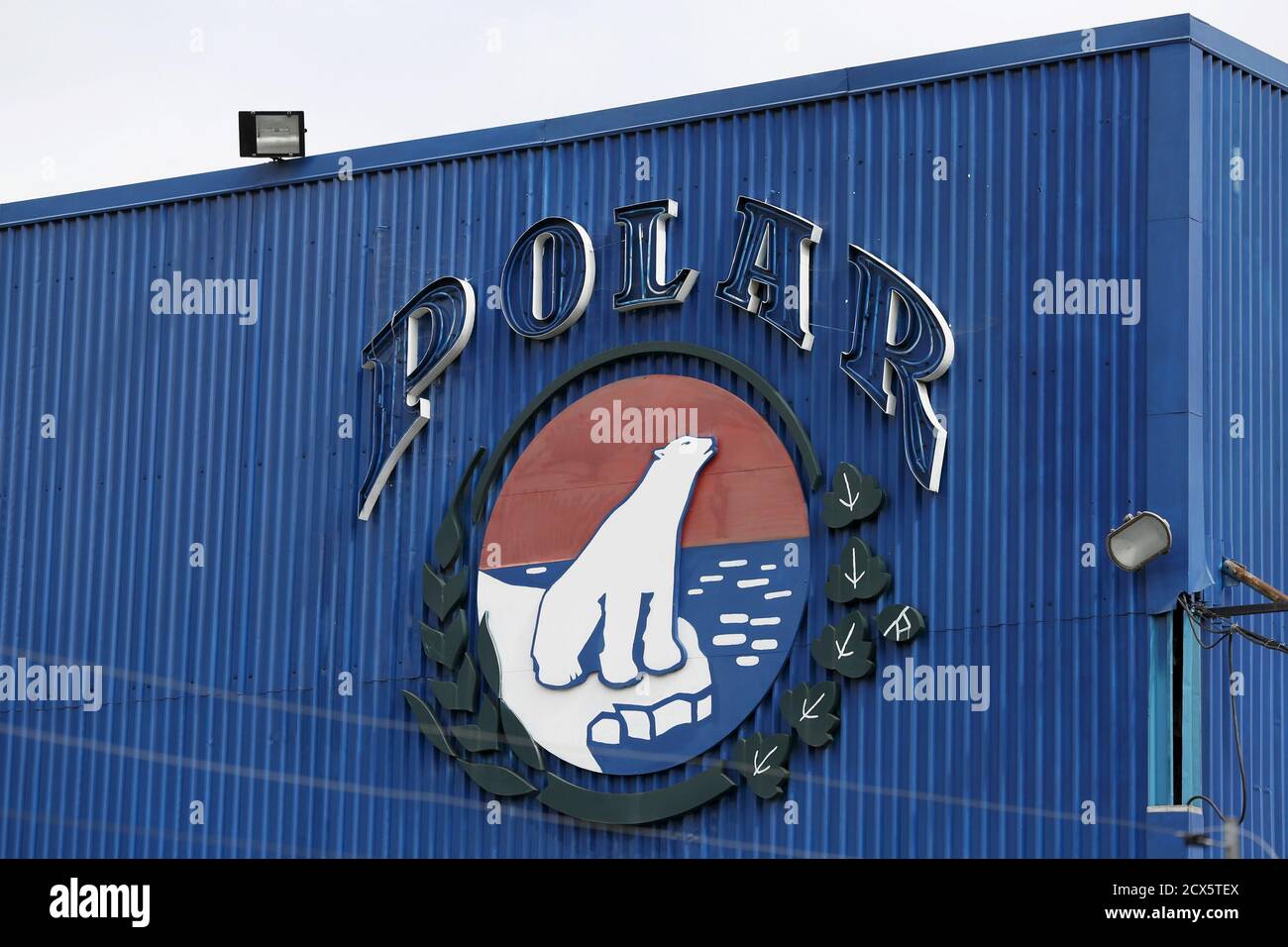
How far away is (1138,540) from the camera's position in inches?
792

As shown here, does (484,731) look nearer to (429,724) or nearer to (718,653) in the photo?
(429,724)

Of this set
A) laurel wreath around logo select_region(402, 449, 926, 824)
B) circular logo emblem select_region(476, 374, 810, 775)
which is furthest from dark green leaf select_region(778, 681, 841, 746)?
circular logo emblem select_region(476, 374, 810, 775)

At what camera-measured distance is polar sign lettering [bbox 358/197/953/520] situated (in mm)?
22047

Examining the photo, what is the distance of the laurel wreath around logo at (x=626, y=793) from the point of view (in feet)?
72.0

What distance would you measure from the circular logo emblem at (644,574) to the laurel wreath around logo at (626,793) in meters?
0.26

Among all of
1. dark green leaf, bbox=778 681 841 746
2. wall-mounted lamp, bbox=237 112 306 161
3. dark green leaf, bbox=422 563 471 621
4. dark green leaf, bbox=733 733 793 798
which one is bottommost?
dark green leaf, bbox=733 733 793 798

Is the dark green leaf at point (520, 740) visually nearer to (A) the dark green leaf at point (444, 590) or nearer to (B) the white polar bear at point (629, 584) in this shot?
(B) the white polar bear at point (629, 584)

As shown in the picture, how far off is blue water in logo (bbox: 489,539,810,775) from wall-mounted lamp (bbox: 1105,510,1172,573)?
3.48m

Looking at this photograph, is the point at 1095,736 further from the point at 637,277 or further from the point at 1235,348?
the point at 637,277

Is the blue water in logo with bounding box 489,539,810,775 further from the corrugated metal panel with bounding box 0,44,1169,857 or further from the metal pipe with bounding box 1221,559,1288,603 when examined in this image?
the metal pipe with bounding box 1221,559,1288,603

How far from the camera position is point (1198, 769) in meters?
20.5

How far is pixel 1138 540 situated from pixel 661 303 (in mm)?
6129

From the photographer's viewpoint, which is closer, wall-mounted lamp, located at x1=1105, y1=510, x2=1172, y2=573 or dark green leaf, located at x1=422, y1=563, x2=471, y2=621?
wall-mounted lamp, located at x1=1105, y1=510, x2=1172, y2=573

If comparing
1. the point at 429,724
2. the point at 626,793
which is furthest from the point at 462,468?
the point at 626,793
